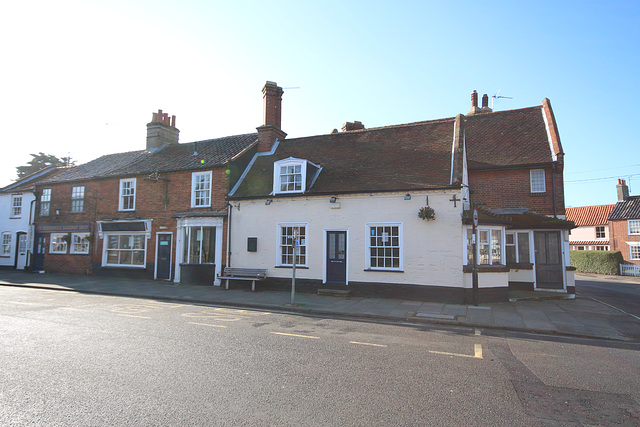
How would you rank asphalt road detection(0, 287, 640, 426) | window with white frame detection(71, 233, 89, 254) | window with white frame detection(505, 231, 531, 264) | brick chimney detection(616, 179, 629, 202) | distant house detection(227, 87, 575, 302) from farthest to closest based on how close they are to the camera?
brick chimney detection(616, 179, 629, 202) → window with white frame detection(71, 233, 89, 254) → window with white frame detection(505, 231, 531, 264) → distant house detection(227, 87, 575, 302) → asphalt road detection(0, 287, 640, 426)

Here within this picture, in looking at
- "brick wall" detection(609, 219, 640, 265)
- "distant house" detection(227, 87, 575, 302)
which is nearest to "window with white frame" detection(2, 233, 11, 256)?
"distant house" detection(227, 87, 575, 302)

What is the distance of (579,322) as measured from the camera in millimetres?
10109

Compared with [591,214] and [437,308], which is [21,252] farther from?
[591,214]

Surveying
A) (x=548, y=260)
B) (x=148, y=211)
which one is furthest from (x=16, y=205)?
(x=548, y=260)

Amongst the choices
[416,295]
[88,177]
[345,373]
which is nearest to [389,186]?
[416,295]

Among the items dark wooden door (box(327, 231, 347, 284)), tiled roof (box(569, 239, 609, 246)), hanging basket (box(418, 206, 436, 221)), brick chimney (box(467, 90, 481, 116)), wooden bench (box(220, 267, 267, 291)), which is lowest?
wooden bench (box(220, 267, 267, 291))

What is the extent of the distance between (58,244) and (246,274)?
14.8m

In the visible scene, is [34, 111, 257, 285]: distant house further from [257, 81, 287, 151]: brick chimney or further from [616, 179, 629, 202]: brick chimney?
[616, 179, 629, 202]: brick chimney

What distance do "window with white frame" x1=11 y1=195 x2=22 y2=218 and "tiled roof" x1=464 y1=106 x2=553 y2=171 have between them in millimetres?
29521

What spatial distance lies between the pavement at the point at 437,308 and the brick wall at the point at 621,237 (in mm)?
26341

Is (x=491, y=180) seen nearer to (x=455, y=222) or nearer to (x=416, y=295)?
(x=455, y=222)

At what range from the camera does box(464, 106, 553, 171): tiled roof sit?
17062 millimetres

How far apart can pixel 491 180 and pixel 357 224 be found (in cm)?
763

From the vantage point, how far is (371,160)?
16.4m
